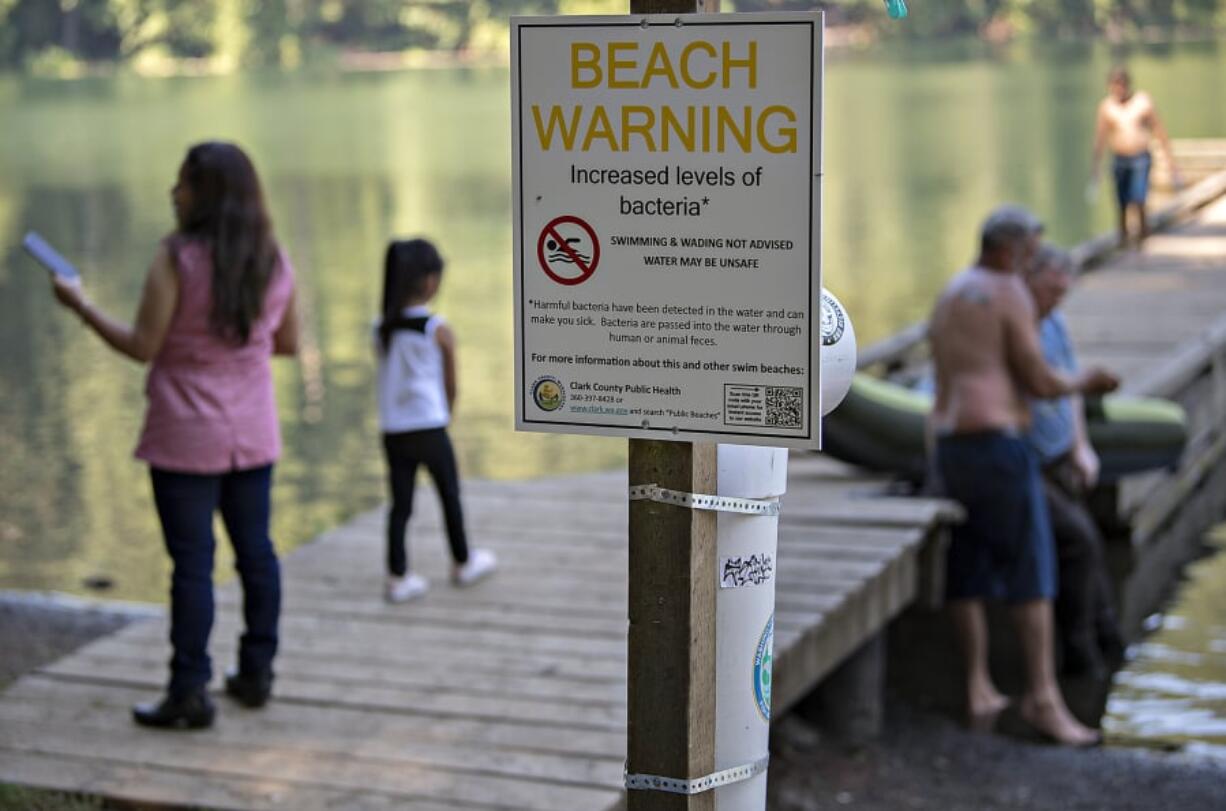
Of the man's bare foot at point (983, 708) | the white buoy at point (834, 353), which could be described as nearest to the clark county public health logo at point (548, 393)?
the white buoy at point (834, 353)

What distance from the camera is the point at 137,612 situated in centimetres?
677

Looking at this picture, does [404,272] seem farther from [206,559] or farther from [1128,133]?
[1128,133]

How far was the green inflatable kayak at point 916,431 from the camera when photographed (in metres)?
8.38

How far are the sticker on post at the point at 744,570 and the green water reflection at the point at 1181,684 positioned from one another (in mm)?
4207

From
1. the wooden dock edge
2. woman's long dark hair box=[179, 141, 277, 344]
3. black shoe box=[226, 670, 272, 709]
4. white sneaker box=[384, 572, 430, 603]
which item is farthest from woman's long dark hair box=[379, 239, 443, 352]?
the wooden dock edge

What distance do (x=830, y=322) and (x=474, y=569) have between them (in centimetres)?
359

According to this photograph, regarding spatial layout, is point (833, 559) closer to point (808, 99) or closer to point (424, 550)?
point (424, 550)

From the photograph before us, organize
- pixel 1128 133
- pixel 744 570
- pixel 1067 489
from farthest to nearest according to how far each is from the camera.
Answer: pixel 1128 133
pixel 1067 489
pixel 744 570

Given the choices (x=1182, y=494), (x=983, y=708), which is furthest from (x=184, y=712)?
(x=1182, y=494)

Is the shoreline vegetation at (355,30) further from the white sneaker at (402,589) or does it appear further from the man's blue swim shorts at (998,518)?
the white sneaker at (402,589)

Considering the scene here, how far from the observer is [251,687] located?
510cm

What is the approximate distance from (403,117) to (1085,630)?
4097 cm

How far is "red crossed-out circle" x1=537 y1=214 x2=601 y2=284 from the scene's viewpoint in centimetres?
282

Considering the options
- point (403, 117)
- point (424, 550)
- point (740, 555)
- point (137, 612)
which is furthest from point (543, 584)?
point (403, 117)
